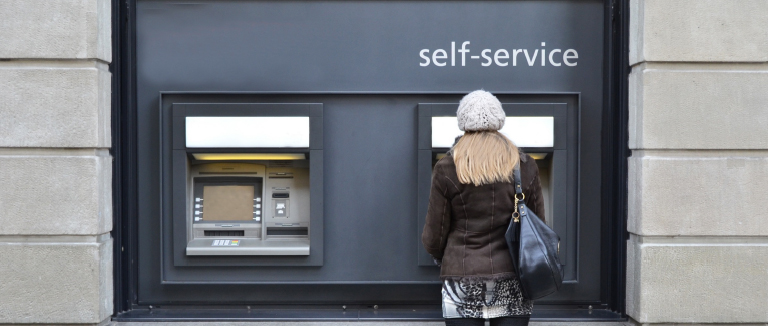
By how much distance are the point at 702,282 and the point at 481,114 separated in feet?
6.21

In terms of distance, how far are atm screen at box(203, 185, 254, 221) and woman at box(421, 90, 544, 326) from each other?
146 centimetres

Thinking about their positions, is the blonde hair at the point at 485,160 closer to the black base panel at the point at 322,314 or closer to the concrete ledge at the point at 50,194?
the black base panel at the point at 322,314

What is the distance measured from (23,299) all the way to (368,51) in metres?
2.58

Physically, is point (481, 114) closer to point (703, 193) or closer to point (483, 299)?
point (483, 299)

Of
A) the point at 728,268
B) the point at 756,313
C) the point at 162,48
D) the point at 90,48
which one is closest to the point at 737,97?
the point at 728,268

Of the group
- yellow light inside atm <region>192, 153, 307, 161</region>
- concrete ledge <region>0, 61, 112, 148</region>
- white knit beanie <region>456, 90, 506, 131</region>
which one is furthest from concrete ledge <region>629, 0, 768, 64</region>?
concrete ledge <region>0, 61, 112, 148</region>

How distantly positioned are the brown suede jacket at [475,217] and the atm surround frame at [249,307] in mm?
1162

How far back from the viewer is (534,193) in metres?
3.18

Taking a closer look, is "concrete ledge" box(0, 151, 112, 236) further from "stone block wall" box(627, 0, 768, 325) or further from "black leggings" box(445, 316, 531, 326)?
"stone block wall" box(627, 0, 768, 325)

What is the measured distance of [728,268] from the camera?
386 cm

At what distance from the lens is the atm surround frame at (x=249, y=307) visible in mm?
4094

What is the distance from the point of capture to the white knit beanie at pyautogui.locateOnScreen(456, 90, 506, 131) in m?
3.06

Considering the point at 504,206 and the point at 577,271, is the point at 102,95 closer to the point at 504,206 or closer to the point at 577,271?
the point at 504,206

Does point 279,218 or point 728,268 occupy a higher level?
point 279,218
